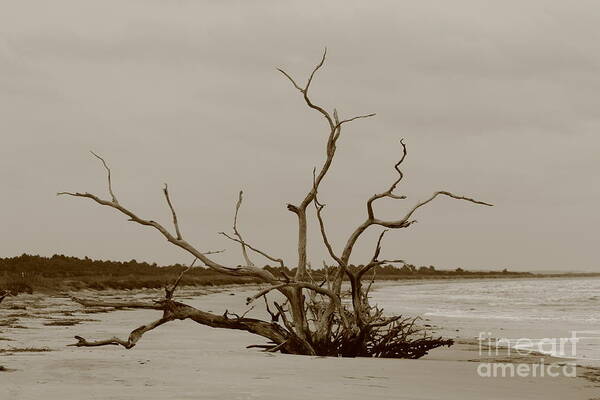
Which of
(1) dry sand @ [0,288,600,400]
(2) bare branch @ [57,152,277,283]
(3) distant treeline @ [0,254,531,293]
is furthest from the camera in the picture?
(3) distant treeline @ [0,254,531,293]

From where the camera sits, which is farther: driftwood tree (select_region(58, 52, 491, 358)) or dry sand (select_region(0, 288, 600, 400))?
driftwood tree (select_region(58, 52, 491, 358))

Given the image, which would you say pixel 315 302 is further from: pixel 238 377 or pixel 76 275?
pixel 76 275

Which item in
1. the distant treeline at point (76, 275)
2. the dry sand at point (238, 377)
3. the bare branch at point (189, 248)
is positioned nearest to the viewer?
the dry sand at point (238, 377)

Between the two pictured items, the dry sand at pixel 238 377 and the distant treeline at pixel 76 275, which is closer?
the dry sand at pixel 238 377

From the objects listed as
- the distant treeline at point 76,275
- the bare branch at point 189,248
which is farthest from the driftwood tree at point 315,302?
the distant treeline at point 76,275

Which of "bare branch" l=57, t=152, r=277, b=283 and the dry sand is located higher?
"bare branch" l=57, t=152, r=277, b=283

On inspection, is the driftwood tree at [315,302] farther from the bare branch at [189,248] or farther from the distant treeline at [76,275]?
the distant treeline at [76,275]

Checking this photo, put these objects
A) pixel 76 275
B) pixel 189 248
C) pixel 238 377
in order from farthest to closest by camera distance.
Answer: pixel 76 275
pixel 189 248
pixel 238 377

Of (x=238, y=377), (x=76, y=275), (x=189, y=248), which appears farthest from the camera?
(x=76, y=275)

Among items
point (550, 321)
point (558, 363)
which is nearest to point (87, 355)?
point (558, 363)

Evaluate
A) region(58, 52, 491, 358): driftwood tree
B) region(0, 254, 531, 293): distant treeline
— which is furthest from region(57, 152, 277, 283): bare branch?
region(0, 254, 531, 293): distant treeline

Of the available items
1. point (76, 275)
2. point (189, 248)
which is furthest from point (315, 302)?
point (76, 275)

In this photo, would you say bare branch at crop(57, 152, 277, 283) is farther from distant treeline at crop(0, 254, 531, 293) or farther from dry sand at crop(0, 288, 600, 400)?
distant treeline at crop(0, 254, 531, 293)

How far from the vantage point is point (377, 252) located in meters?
9.71
